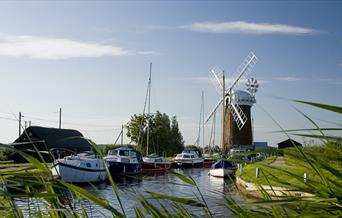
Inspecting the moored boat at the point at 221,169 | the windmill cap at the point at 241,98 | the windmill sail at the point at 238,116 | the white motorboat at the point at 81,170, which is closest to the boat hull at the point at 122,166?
the white motorboat at the point at 81,170

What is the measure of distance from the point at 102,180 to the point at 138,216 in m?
36.0

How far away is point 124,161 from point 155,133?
2845 cm

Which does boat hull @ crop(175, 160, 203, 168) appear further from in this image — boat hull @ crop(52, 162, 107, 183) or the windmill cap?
the windmill cap

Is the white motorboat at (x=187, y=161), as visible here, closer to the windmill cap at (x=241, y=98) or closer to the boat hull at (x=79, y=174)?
the boat hull at (x=79, y=174)

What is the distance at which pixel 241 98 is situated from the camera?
89312 mm

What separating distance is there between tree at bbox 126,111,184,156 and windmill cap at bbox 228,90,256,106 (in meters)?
13.8

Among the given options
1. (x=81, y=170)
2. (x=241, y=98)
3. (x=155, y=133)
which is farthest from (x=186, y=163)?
(x=241, y=98)

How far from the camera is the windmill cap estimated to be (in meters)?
88.2

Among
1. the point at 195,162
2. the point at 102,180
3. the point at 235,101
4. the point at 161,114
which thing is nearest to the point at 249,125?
the point at 235,101

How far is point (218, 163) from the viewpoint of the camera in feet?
163

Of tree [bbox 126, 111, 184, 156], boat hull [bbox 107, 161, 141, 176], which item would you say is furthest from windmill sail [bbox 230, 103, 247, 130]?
boat hull [bbox 107, 161, 141, 176]

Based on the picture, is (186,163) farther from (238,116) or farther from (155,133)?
(238,116)

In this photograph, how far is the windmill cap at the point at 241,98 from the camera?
289 ft

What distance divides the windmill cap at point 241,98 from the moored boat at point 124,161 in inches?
1636
